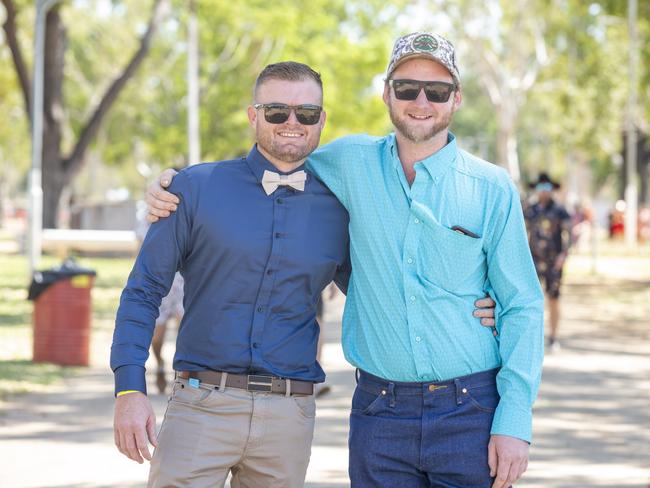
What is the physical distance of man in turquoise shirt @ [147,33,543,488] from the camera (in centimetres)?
388

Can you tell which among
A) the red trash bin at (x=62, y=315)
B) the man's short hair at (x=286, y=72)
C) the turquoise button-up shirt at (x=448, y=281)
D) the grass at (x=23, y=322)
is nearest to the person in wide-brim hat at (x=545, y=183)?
the red trash bin at (x=62, y=315)

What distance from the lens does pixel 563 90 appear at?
50.4m

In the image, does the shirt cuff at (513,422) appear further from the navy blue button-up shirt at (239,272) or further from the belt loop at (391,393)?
the navy blue button-up shirt at (239,272)

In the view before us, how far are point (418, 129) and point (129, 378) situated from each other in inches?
46.5

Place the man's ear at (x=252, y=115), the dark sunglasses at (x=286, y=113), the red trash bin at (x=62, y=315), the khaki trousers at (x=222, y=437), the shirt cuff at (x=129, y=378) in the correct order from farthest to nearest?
the red trash bin at (x=62, y=315) < the man's ear at (x=252, y=115) < the dark sunglasses at (x=286, y=113) < the khaki trousers at (x=222, y=437) < the shirt cuff at (x=129, y=378)

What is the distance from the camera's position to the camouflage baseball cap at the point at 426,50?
404 cm

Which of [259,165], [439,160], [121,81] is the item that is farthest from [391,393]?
[121,81]

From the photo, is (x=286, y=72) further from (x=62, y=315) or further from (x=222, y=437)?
(x=62, y=315)

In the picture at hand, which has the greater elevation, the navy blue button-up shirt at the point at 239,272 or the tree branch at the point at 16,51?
the tree branch at the point at 16,51

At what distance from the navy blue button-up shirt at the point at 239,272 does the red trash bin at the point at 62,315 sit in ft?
27.8

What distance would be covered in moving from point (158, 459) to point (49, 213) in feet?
97.8

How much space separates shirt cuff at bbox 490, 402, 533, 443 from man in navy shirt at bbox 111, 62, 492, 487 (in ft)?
2.16

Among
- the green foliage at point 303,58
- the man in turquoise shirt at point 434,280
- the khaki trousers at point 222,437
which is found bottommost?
the khaki trousers at point 222,437

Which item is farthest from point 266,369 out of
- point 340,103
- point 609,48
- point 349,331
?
point 609,48
